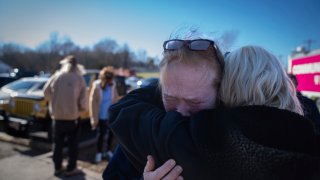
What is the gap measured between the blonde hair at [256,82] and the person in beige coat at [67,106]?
12.9 ft

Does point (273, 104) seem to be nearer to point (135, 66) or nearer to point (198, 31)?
point (198, 31)

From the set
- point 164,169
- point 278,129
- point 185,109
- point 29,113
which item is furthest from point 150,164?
point 29,113

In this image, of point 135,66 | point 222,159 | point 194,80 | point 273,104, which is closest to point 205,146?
point 222,159

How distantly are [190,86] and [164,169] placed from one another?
418mm

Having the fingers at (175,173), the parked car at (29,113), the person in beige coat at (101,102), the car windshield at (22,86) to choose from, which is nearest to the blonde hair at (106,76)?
the person in beige coat at (101,102)

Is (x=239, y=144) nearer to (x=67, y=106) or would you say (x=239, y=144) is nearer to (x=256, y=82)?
(x=256, y=82)

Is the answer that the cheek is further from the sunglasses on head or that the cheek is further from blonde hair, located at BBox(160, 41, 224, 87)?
the sunglasses on head

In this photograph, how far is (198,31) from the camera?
56.2 inches

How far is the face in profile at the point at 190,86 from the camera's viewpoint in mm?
1261

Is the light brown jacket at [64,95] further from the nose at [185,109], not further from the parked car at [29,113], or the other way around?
the nose at [185,109]

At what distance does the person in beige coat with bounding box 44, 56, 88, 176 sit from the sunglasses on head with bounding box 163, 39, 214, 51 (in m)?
3.75

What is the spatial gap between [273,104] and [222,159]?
0.94 feet

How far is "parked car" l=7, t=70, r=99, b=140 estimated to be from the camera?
6.69 meters

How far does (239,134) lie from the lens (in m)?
0.86
